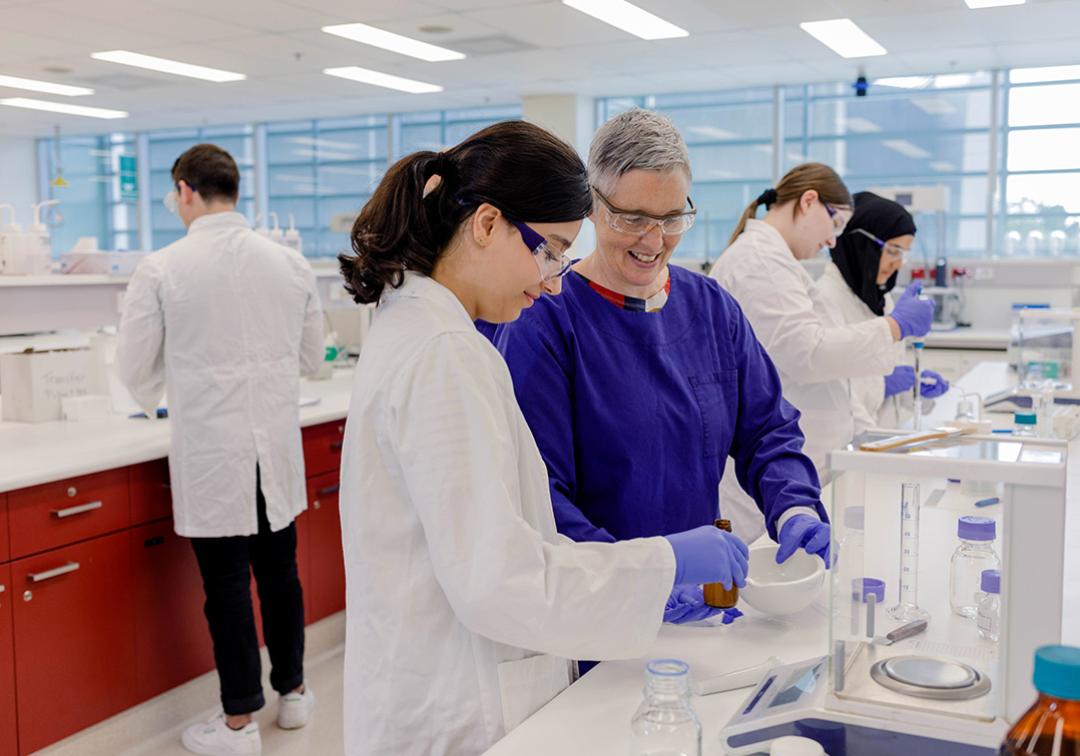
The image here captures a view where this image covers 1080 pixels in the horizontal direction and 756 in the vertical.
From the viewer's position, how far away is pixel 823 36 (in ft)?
21.7

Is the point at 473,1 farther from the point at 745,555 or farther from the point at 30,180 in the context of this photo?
the point at 30,180

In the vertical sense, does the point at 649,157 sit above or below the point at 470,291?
above

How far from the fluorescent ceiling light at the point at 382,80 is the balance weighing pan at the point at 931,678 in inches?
283

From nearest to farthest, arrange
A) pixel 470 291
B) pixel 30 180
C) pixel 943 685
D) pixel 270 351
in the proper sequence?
1. pixel 943 685
2. pixel 470 291
3. pixel 270 351
4. pixel 30 180

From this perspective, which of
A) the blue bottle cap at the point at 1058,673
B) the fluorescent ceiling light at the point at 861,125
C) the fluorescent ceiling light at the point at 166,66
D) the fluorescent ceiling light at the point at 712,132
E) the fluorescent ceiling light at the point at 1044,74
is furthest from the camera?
the fluorescent ceiling light at the point at 712,132

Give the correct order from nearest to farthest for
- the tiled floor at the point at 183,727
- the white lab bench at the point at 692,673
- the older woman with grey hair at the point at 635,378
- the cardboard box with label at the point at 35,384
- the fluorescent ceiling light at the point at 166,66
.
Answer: the white lab bench at the point at 692,673
the older woman with grey hair at the point at 635,378
the tiled floor at the point at 183,727
the cardboard box with label at the point at 35,384
the fluorescent ceiling light at the point at 166,66

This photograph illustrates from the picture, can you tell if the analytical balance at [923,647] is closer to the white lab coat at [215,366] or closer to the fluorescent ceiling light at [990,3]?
the white lab coat at [215,366]

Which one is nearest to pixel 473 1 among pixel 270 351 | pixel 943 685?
pixel 270 351

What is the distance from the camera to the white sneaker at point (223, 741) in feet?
9.60

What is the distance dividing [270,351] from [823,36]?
4.88 m

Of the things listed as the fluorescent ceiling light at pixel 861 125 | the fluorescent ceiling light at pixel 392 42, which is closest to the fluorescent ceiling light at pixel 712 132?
the fluorescent ceiling light at pixel 861 125

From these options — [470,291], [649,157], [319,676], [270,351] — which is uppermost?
[649,157]

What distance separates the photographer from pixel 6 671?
8.36 feet

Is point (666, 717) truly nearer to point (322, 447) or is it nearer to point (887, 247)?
point (887, 247)
